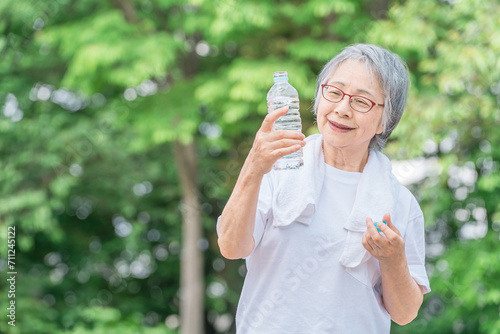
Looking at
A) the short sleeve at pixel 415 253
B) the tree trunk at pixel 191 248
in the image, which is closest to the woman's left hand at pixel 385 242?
the short sleeve at pixel 415 253

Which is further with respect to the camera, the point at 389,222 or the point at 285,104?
the point at 285,104

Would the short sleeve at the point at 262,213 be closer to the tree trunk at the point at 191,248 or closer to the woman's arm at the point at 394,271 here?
the woman's arm at the point at 394,271

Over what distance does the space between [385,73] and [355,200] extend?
32 cm

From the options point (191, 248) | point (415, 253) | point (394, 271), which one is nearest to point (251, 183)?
point (394, 271)

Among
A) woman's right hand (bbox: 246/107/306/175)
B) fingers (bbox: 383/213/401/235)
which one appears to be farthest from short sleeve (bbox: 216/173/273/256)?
fingers (bbox: 383/213/401/235)

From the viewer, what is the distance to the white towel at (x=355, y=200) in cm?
152

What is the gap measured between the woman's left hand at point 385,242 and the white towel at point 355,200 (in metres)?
0.05

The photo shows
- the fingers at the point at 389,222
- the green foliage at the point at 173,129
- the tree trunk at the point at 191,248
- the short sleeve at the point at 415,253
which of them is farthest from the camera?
the tree trunk at the point at 191,248

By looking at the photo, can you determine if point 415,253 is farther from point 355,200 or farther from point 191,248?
point 191,248

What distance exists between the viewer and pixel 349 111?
1553 mm

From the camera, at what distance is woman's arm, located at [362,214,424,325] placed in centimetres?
146

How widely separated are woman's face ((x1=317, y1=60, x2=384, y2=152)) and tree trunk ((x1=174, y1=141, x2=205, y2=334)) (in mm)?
7023

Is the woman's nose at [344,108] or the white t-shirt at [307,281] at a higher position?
the woman's nose at [344,108]

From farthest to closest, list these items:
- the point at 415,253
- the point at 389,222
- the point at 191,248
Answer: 1. the point at 191,248
2. the point at 415,253
3. the point at 389,222
